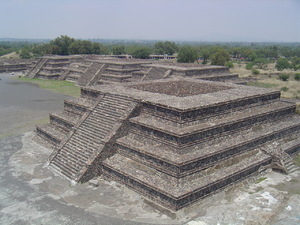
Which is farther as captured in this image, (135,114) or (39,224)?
(135,114)

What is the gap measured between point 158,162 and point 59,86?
30.2 metres

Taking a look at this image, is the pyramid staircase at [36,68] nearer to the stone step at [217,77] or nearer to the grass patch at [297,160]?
the stone step at [217,77]

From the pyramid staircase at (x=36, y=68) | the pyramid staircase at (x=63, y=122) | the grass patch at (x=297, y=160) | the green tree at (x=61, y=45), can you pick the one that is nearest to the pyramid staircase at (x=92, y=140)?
the pyramid staircase at (x=63, y=122)

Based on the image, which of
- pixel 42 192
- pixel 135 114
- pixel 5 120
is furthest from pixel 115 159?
pixel 5 120

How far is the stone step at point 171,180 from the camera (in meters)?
10.8

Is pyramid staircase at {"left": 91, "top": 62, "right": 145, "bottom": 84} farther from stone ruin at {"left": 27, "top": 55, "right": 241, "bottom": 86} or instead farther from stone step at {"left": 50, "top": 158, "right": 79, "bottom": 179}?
stone step at {"left": 50, "top": 158, "right": 79, "bottom": 179}

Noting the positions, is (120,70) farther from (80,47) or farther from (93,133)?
(80,47)

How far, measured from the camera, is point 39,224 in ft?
32.7

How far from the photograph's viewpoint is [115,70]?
37312 millimetres

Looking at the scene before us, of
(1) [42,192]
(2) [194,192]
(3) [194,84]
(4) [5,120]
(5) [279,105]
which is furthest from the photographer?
(4) [5,120]

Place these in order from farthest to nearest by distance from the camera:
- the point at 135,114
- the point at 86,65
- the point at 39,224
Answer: the point at 86,65 → the point at 135,114 → the point at 39,224

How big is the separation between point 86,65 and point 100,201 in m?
34.9

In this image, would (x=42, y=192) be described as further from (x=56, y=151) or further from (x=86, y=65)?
(x=86, y=65)

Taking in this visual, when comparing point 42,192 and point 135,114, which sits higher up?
point 135,114
